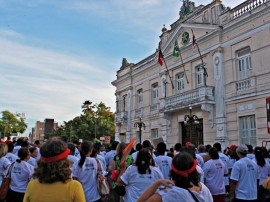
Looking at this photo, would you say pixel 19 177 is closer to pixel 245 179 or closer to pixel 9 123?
pixel 245 179

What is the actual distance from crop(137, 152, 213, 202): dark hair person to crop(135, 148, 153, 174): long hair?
52.0 inches

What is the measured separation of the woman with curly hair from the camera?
98.5 inches

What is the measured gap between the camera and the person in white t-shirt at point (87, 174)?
16.1ft

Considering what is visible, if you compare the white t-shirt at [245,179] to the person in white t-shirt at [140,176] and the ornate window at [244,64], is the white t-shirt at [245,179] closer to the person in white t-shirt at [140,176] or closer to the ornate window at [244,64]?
the person in white t-shirt at [140,176]

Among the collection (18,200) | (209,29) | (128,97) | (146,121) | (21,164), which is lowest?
(18,200)

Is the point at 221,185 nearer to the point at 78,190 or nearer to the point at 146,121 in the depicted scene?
the point at 78,190

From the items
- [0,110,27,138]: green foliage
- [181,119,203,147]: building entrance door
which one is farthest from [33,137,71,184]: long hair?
[0,110,27,138]: green foliage

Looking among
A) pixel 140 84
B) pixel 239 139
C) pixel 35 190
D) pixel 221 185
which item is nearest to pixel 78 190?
pixel 35 190

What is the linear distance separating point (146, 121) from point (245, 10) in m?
12.5

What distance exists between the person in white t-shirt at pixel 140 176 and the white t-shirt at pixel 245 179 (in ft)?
7.36

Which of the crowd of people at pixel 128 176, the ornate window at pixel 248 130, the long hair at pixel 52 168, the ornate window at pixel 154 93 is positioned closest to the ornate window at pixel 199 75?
the ornate window at pixel 248 130

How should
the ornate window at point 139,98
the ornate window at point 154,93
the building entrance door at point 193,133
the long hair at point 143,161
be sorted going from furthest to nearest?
1. the ornate window at point 139,98
2. the ornate window at point 154,93
3. the building entrance door at point 193,133
4. the long hair at point 143,161

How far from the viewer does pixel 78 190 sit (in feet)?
8.36

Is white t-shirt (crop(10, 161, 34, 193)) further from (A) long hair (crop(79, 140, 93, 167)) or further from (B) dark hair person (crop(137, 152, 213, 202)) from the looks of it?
(B) dark hair person (crop(137, 152, 213, 202))
